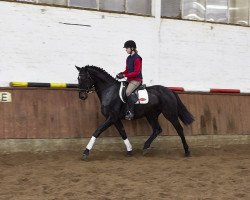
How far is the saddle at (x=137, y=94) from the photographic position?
11830mm

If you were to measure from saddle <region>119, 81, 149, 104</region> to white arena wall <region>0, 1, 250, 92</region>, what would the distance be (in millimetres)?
2473

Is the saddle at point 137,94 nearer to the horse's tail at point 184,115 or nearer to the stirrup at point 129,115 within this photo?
the stirrup at point 129,115

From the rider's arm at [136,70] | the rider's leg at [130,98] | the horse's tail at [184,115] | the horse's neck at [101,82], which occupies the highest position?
the rider's arm at [136,70]

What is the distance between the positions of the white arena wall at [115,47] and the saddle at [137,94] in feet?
8.11

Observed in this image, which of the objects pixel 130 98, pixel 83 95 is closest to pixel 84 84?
pixel 83 95

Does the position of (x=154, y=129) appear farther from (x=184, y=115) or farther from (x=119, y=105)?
(x=119, y=105)

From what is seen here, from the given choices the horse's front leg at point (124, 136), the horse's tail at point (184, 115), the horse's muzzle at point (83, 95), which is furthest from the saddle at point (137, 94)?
the horse's tail at point (184, 115)

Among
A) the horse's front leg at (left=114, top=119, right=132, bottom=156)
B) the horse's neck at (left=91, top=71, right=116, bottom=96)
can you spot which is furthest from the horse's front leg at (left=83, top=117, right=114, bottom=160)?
the horse's neck at (left=91, top=71, right=116, bottom=96)

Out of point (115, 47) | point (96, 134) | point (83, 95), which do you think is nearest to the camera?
point (96, 134)

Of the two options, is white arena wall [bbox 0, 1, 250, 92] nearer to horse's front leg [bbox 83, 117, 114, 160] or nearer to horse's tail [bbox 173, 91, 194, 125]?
horse's tail [bbox 173, 91, 194, 125]

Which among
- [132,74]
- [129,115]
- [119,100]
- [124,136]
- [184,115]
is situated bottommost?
[124,136]

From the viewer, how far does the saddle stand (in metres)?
11.8

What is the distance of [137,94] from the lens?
12.0m

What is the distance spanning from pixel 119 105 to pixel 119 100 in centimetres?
15
